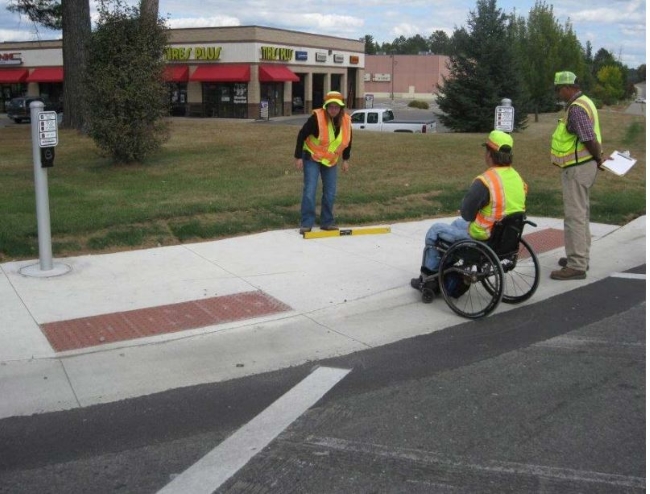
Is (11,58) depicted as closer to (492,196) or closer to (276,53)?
(276,53)

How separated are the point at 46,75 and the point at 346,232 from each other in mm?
54860

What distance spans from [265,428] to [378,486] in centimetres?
93

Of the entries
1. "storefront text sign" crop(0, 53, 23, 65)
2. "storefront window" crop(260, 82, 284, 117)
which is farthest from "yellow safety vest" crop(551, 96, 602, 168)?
"storefront text sign" crop(0, 53, 23, 65)

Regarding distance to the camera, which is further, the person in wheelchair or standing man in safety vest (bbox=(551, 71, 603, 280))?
standing man in safety vest (bbox=(551, 71, 603, 280))

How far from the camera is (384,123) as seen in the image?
116 feet

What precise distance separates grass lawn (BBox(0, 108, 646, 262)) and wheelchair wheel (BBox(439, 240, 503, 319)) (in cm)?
365

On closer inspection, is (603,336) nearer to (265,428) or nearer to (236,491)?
(265,428)

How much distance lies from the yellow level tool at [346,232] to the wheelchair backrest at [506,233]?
3206 millimetres

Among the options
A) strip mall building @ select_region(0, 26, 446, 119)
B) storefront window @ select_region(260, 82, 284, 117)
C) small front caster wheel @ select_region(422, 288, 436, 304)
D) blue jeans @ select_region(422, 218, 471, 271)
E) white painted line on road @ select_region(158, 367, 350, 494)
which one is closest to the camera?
white painted line on road @ select_region(158, 367, 350, 494)

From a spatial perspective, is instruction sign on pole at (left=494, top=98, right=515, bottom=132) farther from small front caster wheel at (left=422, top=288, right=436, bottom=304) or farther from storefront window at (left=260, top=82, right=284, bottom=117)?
storefront window at (left=260, top=82, right=284, bottom=117)

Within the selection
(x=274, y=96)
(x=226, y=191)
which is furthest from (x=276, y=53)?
(x=226, y=191)

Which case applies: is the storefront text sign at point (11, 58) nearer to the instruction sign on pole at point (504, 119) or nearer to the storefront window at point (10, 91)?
the storefront window at point (10, 91)

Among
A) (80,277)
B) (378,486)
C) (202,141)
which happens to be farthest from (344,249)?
(202,141)

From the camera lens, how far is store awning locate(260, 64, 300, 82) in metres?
51.1
